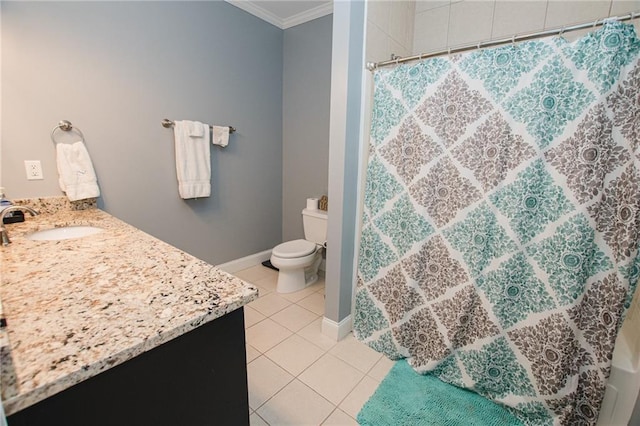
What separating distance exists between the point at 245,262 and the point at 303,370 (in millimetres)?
1531

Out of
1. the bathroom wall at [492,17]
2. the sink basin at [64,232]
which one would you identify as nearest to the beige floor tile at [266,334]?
the sink basin at [64,232]

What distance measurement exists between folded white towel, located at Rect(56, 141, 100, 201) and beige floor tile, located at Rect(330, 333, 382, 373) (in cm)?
182

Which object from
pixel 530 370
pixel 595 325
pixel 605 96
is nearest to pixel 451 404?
pixel 530 370

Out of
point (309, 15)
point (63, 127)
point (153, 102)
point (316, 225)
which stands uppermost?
point (309, 15)

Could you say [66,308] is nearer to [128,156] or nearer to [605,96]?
[128,156]

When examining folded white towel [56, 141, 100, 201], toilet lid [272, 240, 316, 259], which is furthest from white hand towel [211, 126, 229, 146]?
toilet lid [272, 240, 316, 259]

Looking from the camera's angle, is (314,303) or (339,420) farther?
(314,303)

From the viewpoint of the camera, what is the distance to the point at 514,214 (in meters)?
1.22

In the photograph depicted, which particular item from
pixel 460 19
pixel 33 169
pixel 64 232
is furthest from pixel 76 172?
pixel 460 19

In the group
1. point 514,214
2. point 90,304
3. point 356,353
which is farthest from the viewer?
point 356,353

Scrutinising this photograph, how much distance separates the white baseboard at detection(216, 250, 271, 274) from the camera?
2.72 meters

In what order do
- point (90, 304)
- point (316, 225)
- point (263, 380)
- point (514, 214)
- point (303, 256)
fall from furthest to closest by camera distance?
point (316, 225) → point (303, 256) → point (263, 380) → point (514, 214) → point (90, 304)

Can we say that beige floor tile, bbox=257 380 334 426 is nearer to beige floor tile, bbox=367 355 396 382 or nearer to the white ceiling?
beige floor tile, bbox=367 355 396 382

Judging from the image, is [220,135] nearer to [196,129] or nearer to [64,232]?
[196,129]
